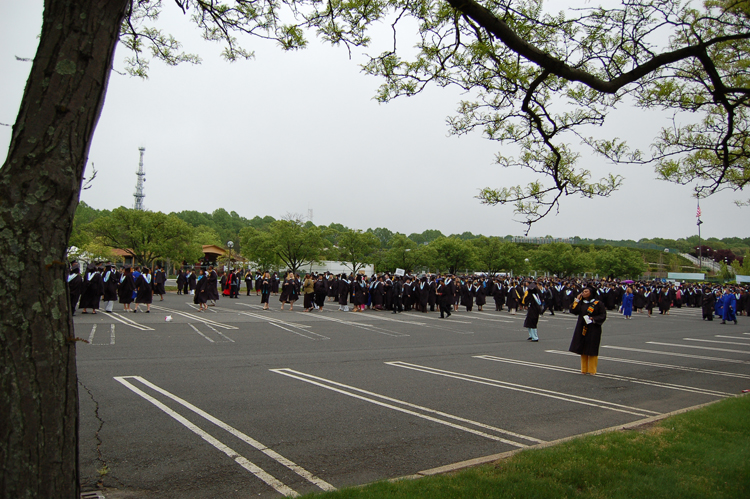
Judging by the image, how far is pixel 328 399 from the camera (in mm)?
7234

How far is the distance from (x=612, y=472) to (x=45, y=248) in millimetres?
4671

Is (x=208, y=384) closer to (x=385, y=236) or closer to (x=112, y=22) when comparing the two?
(x=112, y=22)

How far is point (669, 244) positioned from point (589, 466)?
190178mm

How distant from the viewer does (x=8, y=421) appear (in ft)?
7.48

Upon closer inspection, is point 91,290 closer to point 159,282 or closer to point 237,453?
point 159,282

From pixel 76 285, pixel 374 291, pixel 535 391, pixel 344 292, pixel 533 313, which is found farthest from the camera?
pixel 374 291

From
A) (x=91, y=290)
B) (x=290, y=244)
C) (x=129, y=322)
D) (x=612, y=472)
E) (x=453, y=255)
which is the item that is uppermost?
(x=453, y=255)

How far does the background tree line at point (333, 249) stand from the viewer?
44.9m

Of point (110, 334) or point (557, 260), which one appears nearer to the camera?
point (110, 334)

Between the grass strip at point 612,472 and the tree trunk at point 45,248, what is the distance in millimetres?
2064

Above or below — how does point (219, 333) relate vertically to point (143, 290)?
below

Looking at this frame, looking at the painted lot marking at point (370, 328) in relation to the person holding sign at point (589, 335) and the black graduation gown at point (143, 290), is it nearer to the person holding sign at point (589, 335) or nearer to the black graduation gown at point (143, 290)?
the person holding sign at point (589, 335)

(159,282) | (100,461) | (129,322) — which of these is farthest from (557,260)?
(100,461)

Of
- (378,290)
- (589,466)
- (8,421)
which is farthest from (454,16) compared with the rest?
(378,290)
